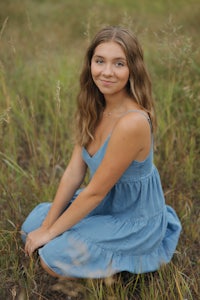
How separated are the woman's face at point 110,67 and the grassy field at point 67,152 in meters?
0.17

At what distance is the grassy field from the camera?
1.69 meters

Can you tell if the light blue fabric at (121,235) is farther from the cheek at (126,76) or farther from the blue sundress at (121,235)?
the cheek at (126,76)

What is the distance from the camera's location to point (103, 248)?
167cm

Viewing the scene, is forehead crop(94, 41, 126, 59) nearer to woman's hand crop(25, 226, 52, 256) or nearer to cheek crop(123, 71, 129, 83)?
cheek crop(123, 71, 129, 83)

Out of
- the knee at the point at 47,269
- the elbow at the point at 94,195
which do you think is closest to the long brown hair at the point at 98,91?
the elbow at the point at 94,195

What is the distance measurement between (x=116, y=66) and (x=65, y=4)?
4436 millimetres

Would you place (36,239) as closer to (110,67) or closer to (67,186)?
(67,186)

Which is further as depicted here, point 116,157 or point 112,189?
point 112,189

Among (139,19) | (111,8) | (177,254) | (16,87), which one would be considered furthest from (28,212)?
(111,8)

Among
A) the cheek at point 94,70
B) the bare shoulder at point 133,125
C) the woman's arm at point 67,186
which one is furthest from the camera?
the woman's arm at point 67,186

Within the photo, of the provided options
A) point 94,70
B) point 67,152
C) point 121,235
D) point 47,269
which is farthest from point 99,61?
point 67,152

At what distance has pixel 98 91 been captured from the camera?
1839 mm

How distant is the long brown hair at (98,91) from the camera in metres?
1.61

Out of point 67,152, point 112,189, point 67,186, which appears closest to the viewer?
point 112,189
